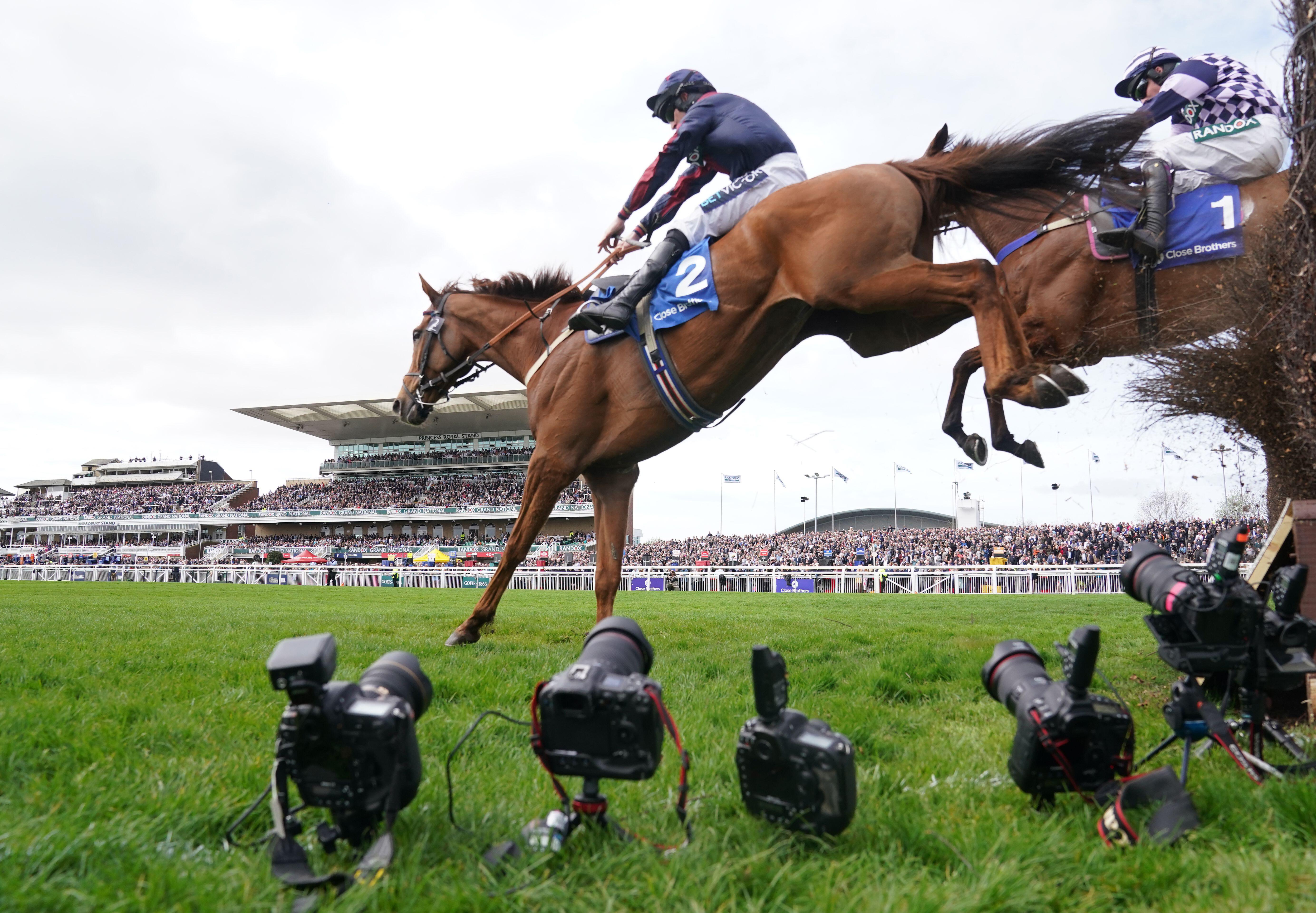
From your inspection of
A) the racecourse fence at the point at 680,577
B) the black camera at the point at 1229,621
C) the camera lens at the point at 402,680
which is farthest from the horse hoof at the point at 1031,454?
the racecourse fence at the point at 680,577

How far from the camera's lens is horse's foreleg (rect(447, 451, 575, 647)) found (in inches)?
203

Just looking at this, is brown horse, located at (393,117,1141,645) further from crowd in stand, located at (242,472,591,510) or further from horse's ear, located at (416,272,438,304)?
crowd in stand, located at (242,472,591,510)

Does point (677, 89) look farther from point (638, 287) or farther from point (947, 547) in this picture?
point (947, 547)

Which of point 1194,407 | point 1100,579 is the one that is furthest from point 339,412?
point 1194,407

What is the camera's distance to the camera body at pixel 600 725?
1.55 m

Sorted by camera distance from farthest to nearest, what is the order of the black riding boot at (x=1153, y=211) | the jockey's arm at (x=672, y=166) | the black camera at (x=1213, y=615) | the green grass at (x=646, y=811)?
1. the jockey's arm at (x=672, y=166)
2. the black riding boot at (x=1153, y=211)
3. the black camera at (x=1213, y=615)
4. the green grass at (x=646, y=811)

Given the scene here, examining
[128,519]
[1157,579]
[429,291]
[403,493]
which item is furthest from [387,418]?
[1157,579]

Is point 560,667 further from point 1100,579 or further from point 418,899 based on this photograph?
point 1100,579

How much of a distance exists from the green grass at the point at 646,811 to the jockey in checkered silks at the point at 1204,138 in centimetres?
227

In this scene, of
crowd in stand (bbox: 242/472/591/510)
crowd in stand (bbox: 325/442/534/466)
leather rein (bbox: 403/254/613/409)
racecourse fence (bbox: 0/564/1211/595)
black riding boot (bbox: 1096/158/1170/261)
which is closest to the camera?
black riding boot (bbox: 1096/158/1170/261)

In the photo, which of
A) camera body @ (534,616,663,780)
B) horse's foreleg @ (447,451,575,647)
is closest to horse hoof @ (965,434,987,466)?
horse's foreleg @ (447,451,575,647)

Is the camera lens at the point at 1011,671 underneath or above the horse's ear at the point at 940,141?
underneath

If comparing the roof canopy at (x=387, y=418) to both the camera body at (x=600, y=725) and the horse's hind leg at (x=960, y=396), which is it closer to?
the horse's hind leg at (x=960, y=396)

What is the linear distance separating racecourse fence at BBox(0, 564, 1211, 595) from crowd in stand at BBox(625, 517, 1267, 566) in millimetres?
2155
